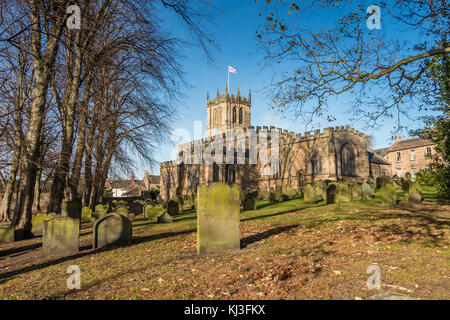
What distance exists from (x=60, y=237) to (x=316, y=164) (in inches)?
1167

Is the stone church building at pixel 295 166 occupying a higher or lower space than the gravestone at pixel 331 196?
higher

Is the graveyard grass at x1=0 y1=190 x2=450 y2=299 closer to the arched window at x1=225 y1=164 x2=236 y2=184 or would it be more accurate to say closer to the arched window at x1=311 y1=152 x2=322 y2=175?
the arched window at x1=311 y1=152 x2=322 y2=175

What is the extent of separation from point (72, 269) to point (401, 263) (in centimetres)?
585

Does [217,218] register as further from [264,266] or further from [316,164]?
[316,164]

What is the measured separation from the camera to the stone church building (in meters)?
32.0

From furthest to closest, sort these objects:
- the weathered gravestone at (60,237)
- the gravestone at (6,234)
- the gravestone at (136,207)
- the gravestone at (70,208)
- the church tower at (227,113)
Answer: the church tower at (227,113) → the gravestone at (136,207) → the gravestone at (70,208) → the gravestone at (6,234) → the weathered gravestone at (60,237)

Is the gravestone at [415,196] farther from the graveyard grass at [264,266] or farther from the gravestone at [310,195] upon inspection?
the graveyard grass at [264,266]

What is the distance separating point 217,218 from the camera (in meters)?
6.33

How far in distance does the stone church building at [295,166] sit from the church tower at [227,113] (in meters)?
21.2

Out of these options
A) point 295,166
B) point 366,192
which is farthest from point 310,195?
point 295,166

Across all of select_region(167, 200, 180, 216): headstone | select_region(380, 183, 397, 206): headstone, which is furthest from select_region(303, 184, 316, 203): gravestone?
select_region(167, 200, 180, 216): headstone

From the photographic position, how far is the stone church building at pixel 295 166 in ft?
105

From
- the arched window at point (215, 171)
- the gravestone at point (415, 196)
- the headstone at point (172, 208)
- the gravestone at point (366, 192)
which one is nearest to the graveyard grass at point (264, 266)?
the gravestone at point (415, 196)

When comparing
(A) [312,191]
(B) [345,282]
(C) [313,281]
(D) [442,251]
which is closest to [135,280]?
(C) [313,281]
